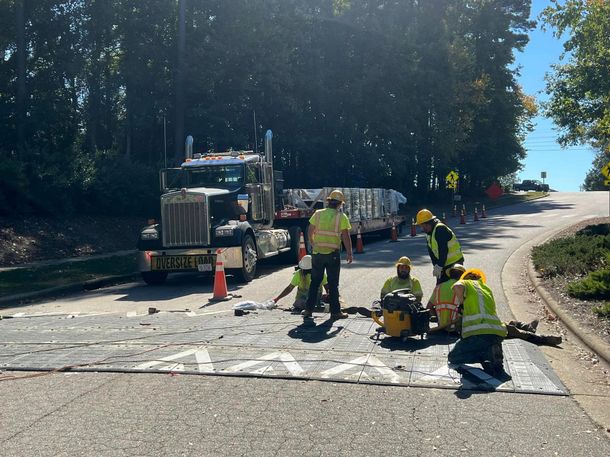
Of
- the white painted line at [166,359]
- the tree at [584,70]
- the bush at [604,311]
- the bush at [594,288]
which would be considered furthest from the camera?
the tree at [584,70]

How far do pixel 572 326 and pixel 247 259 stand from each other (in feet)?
26.3

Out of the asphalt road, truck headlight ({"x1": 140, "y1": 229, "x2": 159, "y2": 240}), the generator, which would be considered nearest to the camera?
the asphalt road

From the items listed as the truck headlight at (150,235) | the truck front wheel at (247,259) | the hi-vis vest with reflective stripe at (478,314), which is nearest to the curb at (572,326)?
the hi-vis vest with reflective stripe at (478,314)

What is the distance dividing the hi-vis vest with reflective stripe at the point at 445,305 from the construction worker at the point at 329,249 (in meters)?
1.84

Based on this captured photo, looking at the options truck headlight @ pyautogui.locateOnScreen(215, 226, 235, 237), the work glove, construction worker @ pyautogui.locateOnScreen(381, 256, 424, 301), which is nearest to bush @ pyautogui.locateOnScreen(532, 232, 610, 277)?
the work glove

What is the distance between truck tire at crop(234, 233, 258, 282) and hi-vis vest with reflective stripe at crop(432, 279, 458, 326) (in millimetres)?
7410

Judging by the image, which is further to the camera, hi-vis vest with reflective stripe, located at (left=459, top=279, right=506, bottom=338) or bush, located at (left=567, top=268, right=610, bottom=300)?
bush, located at (left=567, top=268, right=610, bottom=300)

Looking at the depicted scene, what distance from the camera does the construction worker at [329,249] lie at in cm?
1041

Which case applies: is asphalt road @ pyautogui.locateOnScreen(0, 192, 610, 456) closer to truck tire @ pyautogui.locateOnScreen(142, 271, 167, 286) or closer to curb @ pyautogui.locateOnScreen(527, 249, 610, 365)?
curb @ pyautogui.locateOnScreen(527, 249, 610, 365)

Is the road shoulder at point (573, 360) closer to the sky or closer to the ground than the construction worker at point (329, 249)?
closer to the ground

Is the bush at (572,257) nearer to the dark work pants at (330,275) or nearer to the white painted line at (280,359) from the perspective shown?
the dark work pants at (330,275)

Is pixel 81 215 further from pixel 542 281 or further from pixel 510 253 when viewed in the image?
pixel 542 281

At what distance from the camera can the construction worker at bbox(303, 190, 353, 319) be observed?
10406mm

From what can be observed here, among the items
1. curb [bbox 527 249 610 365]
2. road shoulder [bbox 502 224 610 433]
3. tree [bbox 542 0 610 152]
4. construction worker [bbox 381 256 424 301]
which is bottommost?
road shoulder [bbox 502 224 610 433]
